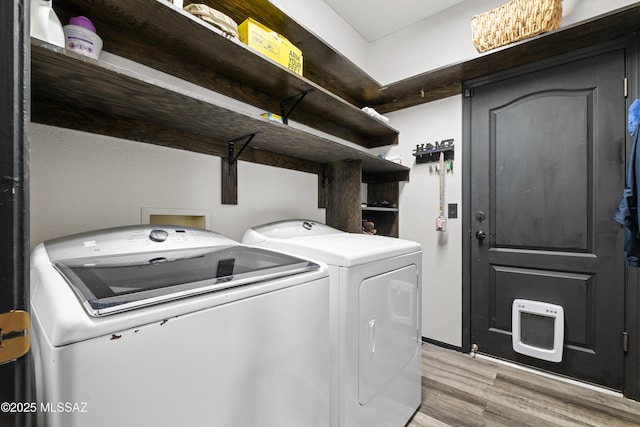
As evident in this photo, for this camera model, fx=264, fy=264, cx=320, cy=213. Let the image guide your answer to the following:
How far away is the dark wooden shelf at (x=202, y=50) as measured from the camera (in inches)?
42.1

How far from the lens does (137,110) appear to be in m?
1.13

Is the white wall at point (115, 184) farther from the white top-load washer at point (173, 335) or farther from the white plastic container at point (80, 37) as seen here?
the white plastic container at point (80, 37)

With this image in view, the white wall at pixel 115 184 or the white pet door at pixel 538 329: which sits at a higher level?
the white wall at pixel 115 184

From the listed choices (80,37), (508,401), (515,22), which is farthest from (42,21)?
(508,401)

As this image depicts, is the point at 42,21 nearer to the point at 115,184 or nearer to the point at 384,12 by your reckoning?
the point at 115,184

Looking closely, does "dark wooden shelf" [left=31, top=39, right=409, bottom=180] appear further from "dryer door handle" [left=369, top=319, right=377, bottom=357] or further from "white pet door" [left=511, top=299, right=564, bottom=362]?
"white pet door" [left=511, top=299, right=564, bottom=362]

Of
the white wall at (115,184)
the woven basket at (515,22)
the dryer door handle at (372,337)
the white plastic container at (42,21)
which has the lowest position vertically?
the dryer door handle at (372,337)

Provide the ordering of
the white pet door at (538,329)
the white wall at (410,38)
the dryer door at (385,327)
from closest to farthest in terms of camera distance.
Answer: the dryer door at (385,327), the white pet door at (538,329), the white wall at (410,38)

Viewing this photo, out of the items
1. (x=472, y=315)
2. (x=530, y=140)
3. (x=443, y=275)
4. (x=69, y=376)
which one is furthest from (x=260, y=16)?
(x=472, y=315)

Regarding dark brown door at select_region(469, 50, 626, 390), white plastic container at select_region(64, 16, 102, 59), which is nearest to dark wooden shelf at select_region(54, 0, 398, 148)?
white plastic container at select_region(64, 16, 102, 59)

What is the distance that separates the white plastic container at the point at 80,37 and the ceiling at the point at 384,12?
6.45 feet

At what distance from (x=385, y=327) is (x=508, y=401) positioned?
116 cm

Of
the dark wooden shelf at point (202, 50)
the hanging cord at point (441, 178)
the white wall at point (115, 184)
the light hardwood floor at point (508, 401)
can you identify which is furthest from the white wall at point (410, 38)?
the light hardwood floor at point (508, 401)

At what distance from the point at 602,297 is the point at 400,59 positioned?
251 centimetres
